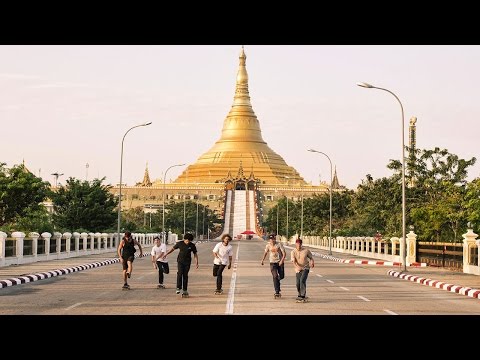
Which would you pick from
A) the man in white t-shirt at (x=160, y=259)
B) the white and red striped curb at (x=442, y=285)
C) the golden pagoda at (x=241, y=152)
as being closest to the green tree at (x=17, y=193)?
the white and red striped curb at (x=442, y=285)

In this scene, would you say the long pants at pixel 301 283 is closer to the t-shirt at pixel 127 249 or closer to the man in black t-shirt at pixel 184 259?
the man in black t-shirt at pixel 184 259

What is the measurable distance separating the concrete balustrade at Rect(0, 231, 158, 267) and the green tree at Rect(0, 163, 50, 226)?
9.84 ft

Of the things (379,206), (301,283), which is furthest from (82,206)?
(301,283)

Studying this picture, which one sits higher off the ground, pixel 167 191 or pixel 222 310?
pixel 167 191

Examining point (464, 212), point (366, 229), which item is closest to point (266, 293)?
point (464, 212)

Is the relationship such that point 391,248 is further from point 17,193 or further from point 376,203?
point 17,193

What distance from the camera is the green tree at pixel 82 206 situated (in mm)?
65000

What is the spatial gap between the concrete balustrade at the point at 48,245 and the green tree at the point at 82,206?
2205mm

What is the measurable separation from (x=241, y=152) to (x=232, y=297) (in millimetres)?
151045

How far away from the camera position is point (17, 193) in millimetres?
49969
